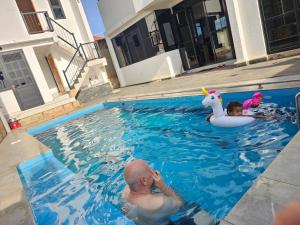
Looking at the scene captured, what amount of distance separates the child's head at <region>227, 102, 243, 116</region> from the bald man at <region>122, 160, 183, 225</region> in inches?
97.2

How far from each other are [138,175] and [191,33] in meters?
11.2

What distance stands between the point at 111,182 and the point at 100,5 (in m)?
15.2

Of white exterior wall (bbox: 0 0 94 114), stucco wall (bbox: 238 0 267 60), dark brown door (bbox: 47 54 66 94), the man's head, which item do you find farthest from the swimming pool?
dark brown door (bbox: 47 54 66 94)

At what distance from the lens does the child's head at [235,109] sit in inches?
178

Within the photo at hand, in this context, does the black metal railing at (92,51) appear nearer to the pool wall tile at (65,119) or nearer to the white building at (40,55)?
the white building at (40,55)

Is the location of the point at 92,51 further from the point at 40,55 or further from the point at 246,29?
the point at 246,29

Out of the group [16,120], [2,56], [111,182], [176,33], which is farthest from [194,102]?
[2,56]

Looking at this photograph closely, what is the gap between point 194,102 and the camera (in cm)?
700

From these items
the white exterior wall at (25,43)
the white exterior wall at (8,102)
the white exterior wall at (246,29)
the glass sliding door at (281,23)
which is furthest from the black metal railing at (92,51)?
the glass sliding door at (281,23)

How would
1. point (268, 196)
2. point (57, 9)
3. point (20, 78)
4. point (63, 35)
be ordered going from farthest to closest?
1. point (57, 9)
2. point (63, 35)
3. point (20, 78)
4. point (268, 196)

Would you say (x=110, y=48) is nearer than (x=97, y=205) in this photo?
No

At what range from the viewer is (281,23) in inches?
319

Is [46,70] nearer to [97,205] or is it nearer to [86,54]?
[86,54]

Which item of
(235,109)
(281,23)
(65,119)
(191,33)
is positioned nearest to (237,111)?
(235,109)
